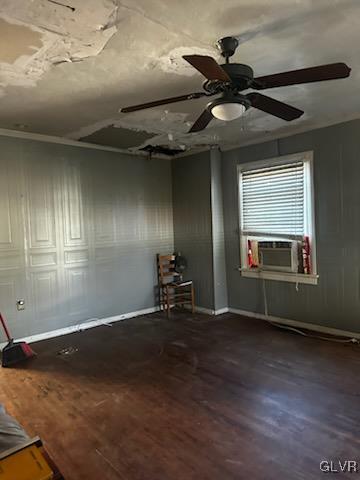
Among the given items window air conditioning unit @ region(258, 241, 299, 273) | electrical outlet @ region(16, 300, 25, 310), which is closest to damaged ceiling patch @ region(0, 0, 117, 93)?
electrical outlet @ region(16, 300, 25, 310)

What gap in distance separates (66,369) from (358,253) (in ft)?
11.1

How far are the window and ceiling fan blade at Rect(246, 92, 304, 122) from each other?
1.92 metres

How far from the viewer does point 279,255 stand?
461 cm

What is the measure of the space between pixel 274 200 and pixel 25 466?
13.3 ft

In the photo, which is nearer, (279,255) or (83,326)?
(279,255)

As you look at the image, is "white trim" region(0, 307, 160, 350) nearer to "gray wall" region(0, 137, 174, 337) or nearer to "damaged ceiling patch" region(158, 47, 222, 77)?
"gray wall" region(0, 137, 174, 337)

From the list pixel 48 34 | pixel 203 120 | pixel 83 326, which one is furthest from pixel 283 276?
pixel 48 34

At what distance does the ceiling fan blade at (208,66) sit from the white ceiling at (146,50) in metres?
0.35

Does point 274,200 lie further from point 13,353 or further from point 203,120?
point 13,353

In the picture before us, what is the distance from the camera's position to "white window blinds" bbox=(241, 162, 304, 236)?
4400mm

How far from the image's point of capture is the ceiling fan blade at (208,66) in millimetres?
1737

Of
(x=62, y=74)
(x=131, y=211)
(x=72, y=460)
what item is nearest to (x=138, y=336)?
(x=131, y=211)

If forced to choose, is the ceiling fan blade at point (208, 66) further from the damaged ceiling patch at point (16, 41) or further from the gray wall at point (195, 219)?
the gray wall at point (195, 219)

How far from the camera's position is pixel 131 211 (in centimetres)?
530
